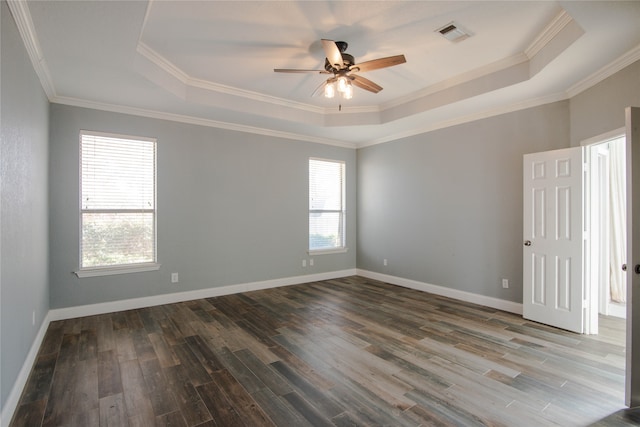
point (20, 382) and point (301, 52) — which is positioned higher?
point (301, 52)

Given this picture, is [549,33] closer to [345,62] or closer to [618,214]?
[345,62]

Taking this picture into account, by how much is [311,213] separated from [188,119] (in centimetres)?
261

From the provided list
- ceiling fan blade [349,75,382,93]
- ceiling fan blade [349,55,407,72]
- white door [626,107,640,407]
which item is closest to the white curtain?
white door [626,107,640,407]

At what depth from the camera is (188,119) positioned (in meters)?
4.63

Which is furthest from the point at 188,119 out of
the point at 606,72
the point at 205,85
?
the point at 606,72

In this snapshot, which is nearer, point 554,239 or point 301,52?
point 301,52

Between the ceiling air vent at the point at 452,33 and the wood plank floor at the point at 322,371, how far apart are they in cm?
292

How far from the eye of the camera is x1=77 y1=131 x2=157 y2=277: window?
3.97 metres

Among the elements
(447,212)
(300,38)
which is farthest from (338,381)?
(447,212)

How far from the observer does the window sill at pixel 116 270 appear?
389cm

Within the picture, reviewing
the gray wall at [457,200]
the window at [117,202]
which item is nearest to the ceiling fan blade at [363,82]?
the gray wall at [457,200]

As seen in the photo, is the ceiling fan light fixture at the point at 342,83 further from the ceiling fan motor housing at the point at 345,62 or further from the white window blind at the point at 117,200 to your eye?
the white window blind at the point at 117,200

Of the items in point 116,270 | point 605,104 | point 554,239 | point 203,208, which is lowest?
point 116,270

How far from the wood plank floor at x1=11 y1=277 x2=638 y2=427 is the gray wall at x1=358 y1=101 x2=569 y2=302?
738mm
